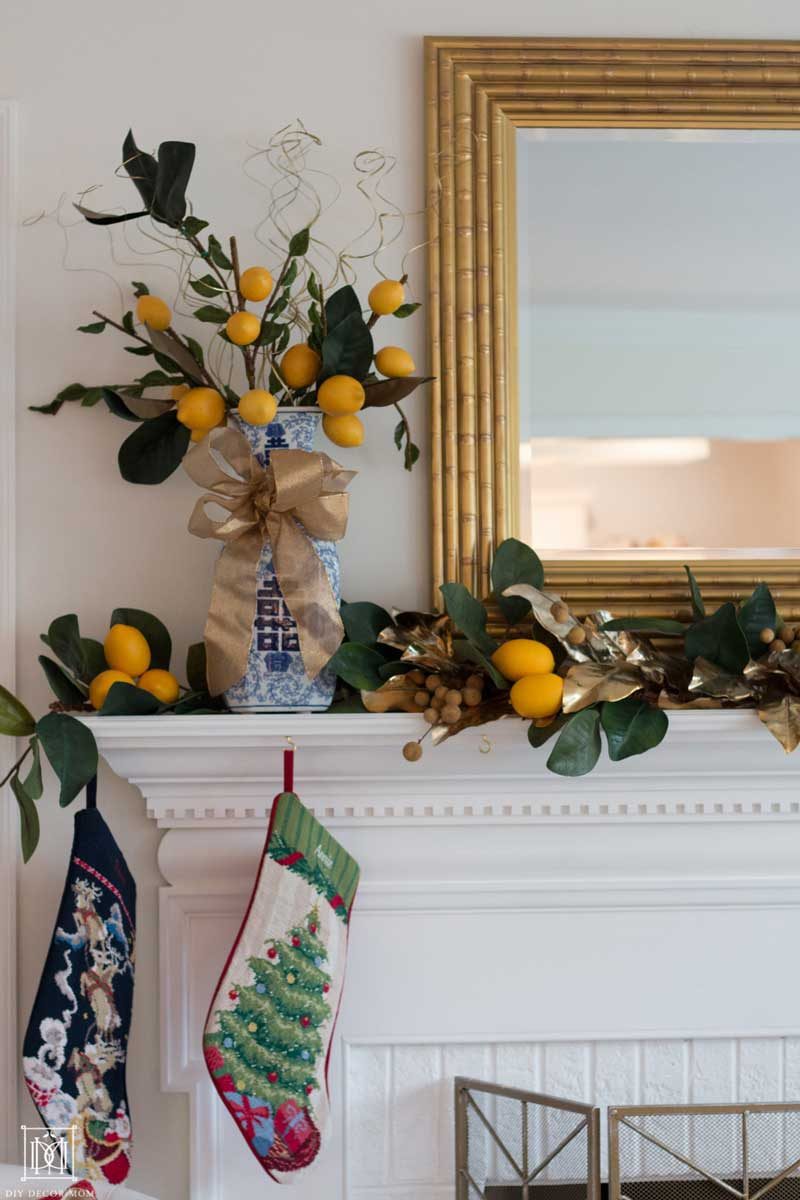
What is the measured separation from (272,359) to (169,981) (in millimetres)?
716

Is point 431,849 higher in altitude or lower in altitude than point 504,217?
lower

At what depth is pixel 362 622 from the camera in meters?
1.13

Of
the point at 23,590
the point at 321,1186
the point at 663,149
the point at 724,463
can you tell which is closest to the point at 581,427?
the point at 724,463

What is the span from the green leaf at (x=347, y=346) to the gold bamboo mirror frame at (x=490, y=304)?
129 mm

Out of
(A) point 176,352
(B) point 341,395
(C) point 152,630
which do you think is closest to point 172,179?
(A) point 176,352

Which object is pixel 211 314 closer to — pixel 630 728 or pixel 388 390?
pixel 388 390

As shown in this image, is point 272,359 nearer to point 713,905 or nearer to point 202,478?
point 202,478

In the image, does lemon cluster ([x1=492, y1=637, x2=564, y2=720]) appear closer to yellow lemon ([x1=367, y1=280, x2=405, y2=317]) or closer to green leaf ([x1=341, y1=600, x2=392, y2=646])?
green leaf ([x1=341, y1=600, x2=392, y2=646])

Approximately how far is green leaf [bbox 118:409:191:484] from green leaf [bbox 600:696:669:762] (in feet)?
1.80

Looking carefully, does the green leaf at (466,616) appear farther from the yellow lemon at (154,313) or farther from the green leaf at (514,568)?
the yellow lemon at (154,313)

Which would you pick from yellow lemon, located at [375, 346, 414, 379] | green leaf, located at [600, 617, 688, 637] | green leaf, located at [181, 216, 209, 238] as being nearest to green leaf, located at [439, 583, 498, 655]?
green leaf, located at [600, 617, 688, 637]

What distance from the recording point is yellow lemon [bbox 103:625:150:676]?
1.11 meters

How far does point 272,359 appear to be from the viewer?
113cm

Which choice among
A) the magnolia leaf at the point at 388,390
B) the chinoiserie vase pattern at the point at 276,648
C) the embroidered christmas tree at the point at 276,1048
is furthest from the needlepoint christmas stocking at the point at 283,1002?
the magnolia leaf at the point at 388,390
